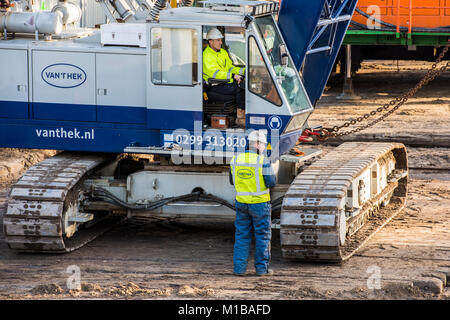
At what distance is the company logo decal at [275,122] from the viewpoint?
11023 mm

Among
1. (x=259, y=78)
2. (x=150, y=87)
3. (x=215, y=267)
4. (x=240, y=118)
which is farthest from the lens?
(x=240, y=118)

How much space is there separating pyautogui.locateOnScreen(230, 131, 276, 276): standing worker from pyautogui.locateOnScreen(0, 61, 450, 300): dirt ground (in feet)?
0.79

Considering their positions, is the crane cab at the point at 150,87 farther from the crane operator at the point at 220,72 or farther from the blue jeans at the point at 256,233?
the blue jeans at the point at 256,233

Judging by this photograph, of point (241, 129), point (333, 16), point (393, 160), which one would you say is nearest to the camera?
point (241, 129)

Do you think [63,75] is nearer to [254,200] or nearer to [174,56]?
[174,56]

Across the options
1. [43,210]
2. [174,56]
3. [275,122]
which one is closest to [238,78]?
[275,122]

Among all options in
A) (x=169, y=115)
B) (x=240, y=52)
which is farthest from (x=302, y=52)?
(x=169, y=115)

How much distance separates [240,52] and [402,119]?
33.4 ft

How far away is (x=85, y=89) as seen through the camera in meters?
11.7

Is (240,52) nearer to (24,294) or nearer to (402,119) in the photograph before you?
(24,294)

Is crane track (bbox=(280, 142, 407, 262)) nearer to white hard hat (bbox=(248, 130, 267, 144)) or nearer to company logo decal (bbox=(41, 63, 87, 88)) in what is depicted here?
white hard hat (bbox=(248, 130, 267, 144))

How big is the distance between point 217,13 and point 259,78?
912 millimetres

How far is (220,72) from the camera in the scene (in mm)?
11164
